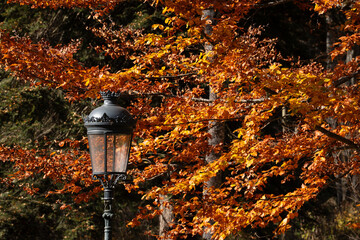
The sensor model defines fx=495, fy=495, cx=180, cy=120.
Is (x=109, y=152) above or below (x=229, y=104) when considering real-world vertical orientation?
below

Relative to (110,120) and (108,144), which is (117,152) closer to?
(108,144)

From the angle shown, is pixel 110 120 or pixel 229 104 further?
pixel 229 104

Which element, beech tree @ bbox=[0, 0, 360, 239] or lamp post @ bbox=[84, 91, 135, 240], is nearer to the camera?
lamp post @ bbox=[84, 91, 135, 240]

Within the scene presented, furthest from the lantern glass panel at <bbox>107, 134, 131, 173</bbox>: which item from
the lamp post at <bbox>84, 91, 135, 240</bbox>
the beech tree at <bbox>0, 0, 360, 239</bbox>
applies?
the beech tree at <bbox>0, 0, 360, 239</bbox>

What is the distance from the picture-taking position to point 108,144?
4.86m

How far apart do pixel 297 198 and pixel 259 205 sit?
1.66 feet

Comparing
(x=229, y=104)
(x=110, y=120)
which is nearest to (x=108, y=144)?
(x=110, y=120)

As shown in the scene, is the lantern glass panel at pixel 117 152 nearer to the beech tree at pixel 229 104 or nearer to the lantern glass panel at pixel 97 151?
the lantern glass panel at pixel 97 151

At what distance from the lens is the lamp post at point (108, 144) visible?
15.9 feet

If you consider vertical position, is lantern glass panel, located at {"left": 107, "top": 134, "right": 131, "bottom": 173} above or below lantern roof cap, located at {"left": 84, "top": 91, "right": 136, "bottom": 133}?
below

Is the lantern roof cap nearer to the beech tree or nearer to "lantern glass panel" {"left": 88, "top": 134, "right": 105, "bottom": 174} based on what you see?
"lantern glass panel" {"left": 88, "top": 134, "right": 105, "bottom": 174}

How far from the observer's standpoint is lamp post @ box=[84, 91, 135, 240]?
484 centimetres

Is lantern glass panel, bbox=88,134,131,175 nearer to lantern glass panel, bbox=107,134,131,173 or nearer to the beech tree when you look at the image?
lantern glass panel, bbox=107,134,131,173

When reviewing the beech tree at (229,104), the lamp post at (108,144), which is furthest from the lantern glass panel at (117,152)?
the beech tree at (229,104)
